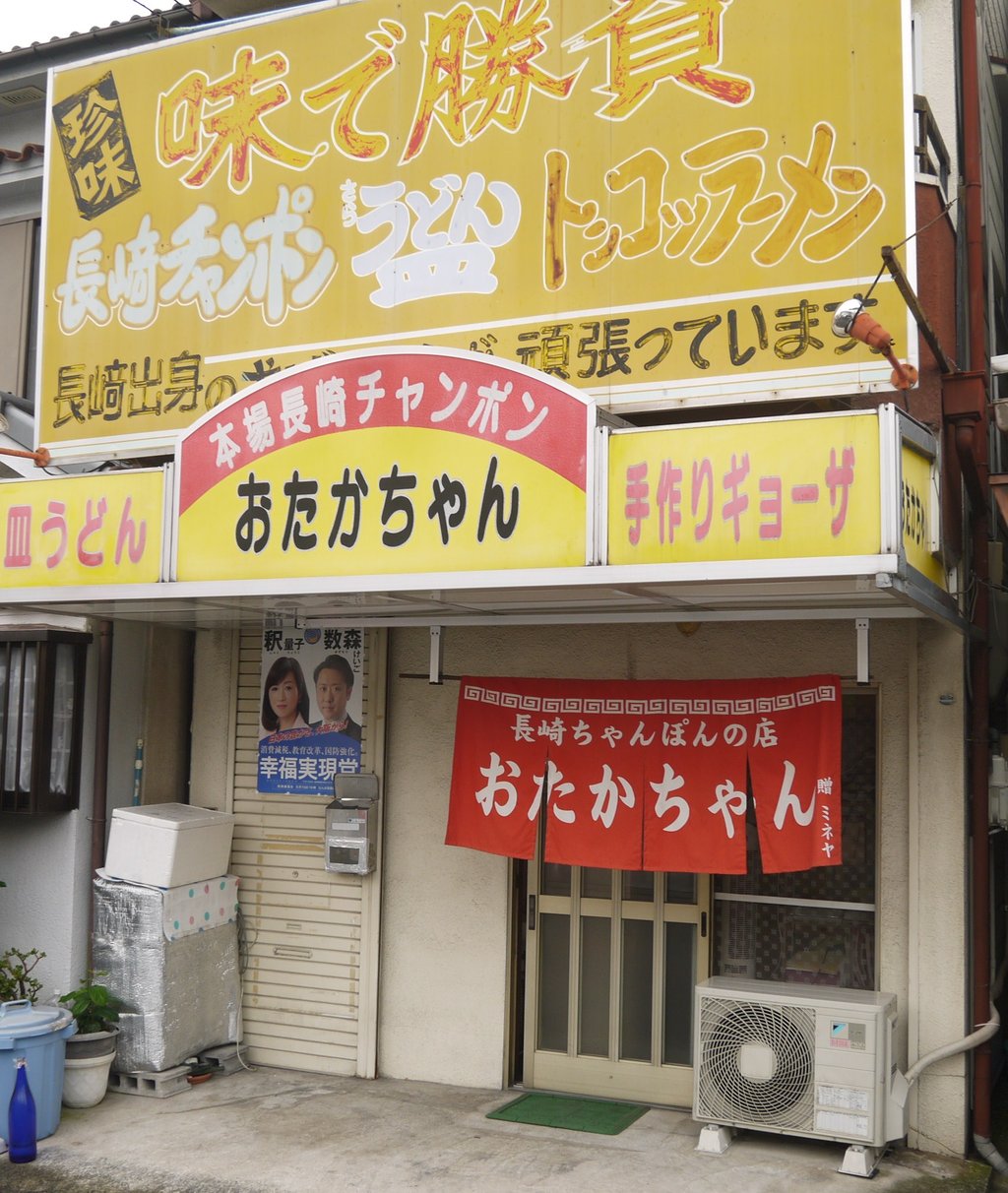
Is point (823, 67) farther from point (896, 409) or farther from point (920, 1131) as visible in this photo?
point (920, 1131)

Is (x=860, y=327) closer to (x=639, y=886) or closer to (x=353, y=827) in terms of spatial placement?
(x=639, y=886)

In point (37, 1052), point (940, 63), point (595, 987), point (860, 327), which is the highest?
point (940, 63)

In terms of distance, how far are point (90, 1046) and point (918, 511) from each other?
6.71m

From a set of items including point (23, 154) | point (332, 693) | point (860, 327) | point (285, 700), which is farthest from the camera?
point (23, 154)

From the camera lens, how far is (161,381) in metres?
9.62

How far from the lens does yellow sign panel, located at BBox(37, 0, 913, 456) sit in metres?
7.70

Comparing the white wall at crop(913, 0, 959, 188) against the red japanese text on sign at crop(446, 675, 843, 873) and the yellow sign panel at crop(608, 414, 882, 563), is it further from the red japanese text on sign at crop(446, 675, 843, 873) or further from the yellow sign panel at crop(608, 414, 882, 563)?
the red japanese text on sign at crop(446, 675, 843, 873)

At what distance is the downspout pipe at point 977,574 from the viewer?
8.09m

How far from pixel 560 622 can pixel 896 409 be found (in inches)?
127

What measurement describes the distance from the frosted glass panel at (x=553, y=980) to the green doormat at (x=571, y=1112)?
0.39 metres

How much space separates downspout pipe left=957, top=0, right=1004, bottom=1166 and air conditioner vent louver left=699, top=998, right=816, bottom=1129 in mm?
1124

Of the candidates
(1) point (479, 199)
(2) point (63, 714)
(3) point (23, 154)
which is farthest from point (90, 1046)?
(3) point (23, 154)

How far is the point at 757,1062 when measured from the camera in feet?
26.5

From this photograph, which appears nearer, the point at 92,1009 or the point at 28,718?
the point at 92,1009
